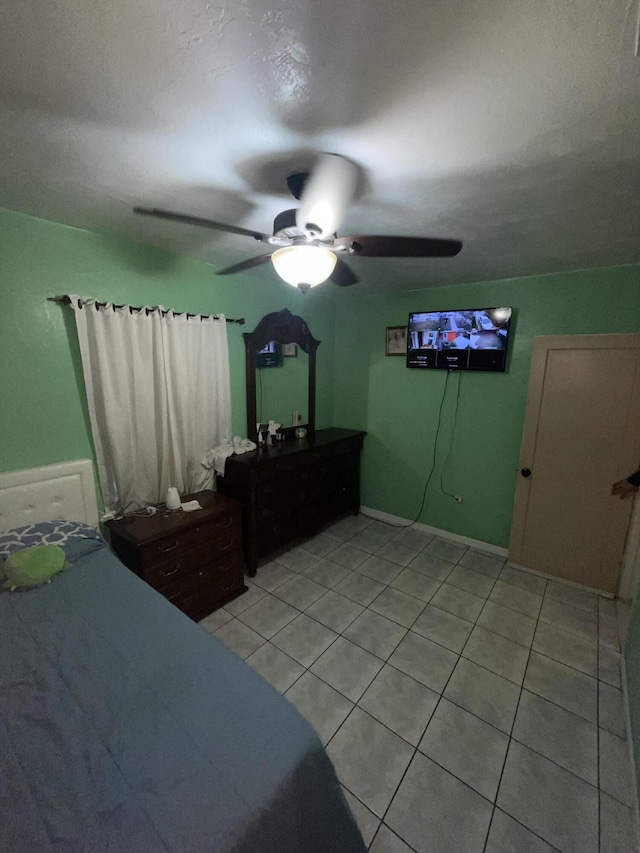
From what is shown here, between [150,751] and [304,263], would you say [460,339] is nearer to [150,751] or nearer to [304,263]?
[304,263]

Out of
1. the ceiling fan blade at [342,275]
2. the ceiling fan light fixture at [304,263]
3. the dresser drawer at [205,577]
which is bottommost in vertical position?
the dresser drawer at [205,577]

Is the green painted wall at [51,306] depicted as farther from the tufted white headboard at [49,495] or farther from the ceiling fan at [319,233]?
the ceiling fan at [319,233]

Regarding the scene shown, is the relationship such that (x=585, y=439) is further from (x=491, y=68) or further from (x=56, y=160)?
(x=56, y=160)

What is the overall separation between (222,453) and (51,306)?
1.42 m

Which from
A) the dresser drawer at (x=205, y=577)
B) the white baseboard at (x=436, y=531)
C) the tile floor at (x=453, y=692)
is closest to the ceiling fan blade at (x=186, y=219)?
the dresser drawer at (x=205, y=577)

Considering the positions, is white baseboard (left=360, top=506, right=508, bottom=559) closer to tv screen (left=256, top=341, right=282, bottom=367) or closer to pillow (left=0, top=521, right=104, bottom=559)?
tv screen (left=256, top=341, right=282, bottom=367)

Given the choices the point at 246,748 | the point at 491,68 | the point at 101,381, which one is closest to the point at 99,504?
the point at 101,381

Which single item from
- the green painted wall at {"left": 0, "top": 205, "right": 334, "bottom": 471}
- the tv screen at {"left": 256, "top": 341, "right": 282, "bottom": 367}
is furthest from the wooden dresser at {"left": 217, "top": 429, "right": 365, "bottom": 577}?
the green painted wall at {"left": 0, "top": 205, "right": 334, "bottom": 471}

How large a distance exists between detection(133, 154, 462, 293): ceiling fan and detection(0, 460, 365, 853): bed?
156 centimetres

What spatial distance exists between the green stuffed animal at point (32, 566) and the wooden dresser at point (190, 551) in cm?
36

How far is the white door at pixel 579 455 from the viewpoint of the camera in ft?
7.77

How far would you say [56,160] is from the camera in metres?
1.26

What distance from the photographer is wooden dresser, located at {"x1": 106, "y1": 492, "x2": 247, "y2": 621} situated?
1.94 meters

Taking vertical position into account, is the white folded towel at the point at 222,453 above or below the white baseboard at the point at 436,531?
above
